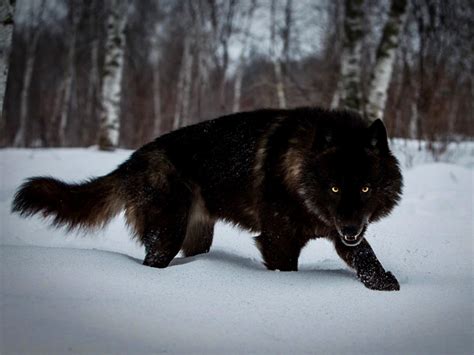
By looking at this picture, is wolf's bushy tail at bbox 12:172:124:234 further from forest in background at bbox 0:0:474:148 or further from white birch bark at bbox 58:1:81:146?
white birch bark at bbox 58:1:81:146

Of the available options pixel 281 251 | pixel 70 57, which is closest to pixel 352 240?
pixel 281 251

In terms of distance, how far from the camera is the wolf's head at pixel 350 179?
3312 millimetres

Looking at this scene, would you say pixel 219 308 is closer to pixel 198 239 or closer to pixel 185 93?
pixel 198 239

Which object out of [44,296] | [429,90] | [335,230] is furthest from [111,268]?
[429,90]

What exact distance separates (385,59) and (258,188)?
548 cm

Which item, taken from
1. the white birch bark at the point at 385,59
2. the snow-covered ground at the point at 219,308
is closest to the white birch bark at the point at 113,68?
the white birch bark at the point at 385,59

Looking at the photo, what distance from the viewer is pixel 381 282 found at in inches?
125

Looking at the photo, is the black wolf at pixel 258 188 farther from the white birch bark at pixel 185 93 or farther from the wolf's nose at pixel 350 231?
the white birch bark at pixel 185 93

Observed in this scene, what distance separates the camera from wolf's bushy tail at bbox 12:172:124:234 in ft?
12.3

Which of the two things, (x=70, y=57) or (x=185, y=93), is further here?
(x=70, y=57)

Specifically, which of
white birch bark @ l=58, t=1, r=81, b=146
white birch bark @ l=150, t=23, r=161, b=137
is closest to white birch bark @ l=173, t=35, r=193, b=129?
white birch bark @ l=150, t=23, r=161, b=137

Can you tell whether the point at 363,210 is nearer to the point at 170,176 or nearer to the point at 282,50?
the point at 170,176

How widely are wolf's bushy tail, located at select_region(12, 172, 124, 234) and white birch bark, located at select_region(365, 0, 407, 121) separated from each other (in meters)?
5.47

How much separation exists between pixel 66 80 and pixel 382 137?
1757 cm
